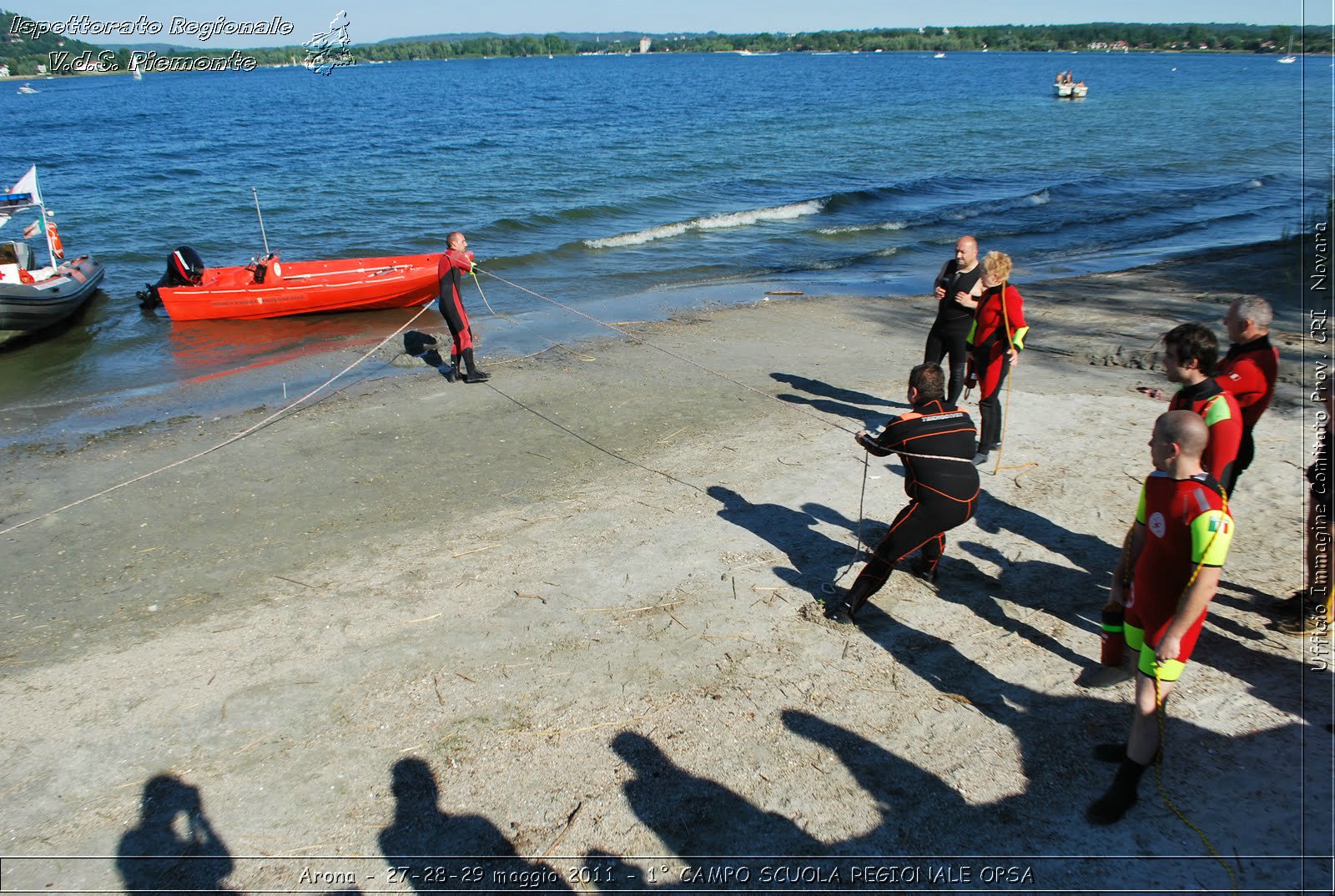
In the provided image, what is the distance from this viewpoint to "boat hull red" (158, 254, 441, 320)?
14.9m

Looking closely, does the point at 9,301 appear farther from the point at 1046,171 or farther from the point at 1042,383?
the point at 1046,171

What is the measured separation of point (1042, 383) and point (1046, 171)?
27602 mm

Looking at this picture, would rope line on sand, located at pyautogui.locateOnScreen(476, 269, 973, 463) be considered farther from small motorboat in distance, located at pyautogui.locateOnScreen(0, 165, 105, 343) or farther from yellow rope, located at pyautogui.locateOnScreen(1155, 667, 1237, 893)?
small motorboat in distance, located at pyautogui.locateOnScreen(0, 165, 105, 343)

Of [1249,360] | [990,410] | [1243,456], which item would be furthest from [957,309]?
[1243,456]

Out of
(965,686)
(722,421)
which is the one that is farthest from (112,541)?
(965,686)

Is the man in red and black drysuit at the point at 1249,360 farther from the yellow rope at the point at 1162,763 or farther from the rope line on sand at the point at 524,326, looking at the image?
the rope line on sand at the point at 524,326

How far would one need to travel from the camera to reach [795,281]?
18.4m

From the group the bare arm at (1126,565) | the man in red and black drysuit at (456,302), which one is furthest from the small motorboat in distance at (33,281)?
the bare arm at (1126,565)

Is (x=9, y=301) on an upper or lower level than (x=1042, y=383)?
upper

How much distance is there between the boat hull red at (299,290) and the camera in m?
14.9

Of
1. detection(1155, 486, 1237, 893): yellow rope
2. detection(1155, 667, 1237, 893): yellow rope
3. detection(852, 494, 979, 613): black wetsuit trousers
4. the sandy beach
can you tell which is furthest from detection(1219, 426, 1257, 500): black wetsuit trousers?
detection(1155, 667, 1237, 893): yellow rope

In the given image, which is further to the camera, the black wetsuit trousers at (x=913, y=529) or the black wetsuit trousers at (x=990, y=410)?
the black wetsuit trousers at (x=990, y=410)

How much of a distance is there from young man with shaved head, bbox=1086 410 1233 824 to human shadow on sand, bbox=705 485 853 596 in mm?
2252

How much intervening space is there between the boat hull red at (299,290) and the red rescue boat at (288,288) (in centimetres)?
1
